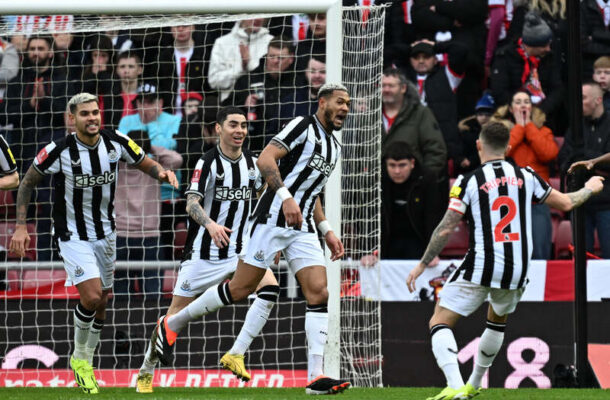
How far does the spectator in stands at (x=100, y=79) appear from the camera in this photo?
38.9ft

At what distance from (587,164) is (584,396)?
1.77 meters

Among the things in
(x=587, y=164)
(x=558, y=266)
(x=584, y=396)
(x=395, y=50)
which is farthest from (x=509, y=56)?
(x=584, y=396)

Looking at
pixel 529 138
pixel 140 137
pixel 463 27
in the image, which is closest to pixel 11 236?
pixel 140 137

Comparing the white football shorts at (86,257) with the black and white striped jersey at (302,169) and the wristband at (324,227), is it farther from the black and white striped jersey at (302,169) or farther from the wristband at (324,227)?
the wristband at (324,227)

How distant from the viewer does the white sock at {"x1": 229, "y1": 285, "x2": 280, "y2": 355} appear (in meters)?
8.52

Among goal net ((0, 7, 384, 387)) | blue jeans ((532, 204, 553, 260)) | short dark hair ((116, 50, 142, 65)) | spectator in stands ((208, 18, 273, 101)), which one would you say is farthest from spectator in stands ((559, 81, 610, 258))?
short dark hair ((116, 50, 142, 65))

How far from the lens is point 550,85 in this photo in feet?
39.4

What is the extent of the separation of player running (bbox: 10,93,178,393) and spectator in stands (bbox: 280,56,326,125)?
2630 millimetres

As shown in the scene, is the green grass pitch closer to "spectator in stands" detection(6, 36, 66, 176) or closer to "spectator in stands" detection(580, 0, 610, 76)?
"spectator in stands" detection(6, 36, 66, 176)

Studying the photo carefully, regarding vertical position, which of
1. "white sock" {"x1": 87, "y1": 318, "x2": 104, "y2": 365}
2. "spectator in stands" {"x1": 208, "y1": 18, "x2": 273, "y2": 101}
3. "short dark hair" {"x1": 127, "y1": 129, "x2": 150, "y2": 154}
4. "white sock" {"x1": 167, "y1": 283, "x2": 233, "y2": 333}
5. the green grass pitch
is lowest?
the green grass pitch

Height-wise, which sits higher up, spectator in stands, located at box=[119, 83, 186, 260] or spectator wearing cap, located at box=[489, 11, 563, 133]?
spectator wearing cap, located at box=[489, 11, 563, 133]

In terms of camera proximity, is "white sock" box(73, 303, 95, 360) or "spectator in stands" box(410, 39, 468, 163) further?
"spectator in stands" box(410, 39, 468, 163)

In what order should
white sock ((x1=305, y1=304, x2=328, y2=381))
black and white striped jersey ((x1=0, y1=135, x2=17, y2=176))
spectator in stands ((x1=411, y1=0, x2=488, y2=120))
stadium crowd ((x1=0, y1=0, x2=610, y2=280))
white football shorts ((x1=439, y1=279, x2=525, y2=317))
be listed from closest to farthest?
1. white football shorts ((x1=439, y1=279, x2=525, y2=317))
2. white sock ((x1=305, y1=304, x2=328, y2=381))
3. black and white striped jersey ((x1=0, y1=135, x2=17, y2=176))
4. stadium crowd ((x1=0, y1=0, x2=610, y2=280))
5. spectator in stands ((x1=411, y1=0, x2=488, y2=120))

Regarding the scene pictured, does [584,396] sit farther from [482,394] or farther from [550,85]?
[550,85]
